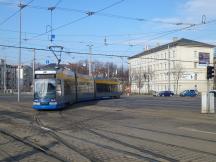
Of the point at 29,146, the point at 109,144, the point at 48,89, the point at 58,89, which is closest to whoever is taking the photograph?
the point at 29,146

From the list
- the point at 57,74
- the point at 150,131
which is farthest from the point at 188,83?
the point at 150,131

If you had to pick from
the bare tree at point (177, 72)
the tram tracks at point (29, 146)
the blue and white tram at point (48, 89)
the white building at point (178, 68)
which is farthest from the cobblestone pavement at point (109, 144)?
the bare tree at point (177, 72)

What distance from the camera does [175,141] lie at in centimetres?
1286

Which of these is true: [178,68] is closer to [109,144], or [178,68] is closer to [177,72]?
[177,72]

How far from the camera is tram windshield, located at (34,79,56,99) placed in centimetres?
2981

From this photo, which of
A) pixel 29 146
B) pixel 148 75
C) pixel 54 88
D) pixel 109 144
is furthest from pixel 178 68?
pixel 29 146

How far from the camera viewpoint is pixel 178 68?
98.4 metres

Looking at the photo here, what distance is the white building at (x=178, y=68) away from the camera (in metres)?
101

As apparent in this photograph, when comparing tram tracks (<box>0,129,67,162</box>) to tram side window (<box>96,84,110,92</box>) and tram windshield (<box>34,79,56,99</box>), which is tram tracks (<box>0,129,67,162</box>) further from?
tram side window (<box>96,84,110,92</box>)

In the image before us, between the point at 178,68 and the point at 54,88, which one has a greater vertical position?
the point at 178,68

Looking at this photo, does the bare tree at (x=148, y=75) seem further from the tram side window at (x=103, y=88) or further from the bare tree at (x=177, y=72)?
the tram side window at (x=103, y=88)

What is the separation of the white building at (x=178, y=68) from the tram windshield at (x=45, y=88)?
216 feet

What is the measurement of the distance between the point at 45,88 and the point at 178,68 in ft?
236

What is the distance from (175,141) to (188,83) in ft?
299
